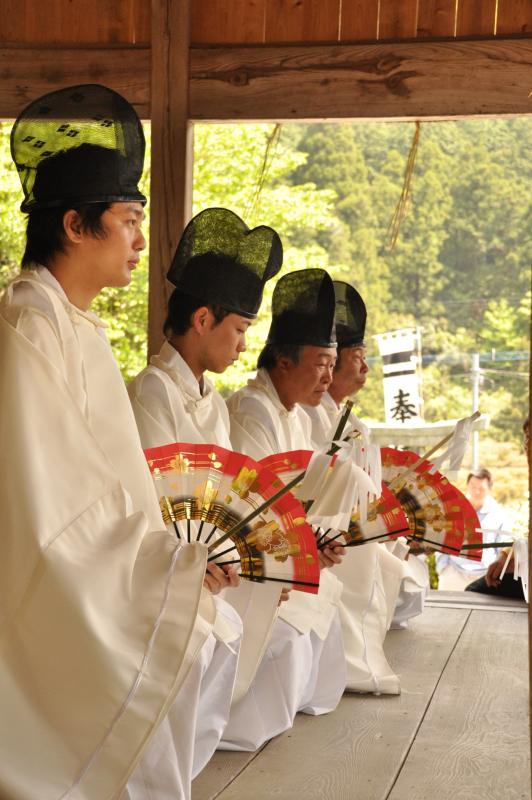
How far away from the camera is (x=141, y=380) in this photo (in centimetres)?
370

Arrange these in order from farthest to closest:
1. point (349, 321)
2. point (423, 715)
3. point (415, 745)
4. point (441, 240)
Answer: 1. point (441, 240)
2. point (349, 321)
3. point (423, 715)
4. point (415, 745)

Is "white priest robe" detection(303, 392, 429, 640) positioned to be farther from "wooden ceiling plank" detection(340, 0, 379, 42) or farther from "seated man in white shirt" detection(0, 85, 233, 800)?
"seated man in white shirt" detection(0, 85, 233, 800)

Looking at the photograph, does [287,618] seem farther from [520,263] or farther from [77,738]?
[520,263]

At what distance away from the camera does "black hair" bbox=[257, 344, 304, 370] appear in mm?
4594

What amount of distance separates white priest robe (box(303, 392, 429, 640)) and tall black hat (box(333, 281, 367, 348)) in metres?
0.28

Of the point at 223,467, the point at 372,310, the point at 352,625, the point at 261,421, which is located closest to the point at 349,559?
the point at 352,625

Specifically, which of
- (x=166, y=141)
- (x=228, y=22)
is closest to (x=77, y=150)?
(x=166, y=141)

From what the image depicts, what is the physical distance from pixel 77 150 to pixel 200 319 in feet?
3.26

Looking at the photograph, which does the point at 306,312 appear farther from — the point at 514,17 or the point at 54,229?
the point at 54,229

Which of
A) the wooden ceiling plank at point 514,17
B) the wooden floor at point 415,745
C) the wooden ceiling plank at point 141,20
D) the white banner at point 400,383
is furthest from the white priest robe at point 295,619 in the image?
the white banner at point 400,383

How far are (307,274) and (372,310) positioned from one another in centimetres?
1827

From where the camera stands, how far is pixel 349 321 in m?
5.68

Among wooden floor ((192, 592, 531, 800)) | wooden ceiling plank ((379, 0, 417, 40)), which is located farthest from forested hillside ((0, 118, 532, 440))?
wooden floor ((192, 592, 531, 800))

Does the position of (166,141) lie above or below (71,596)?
above
